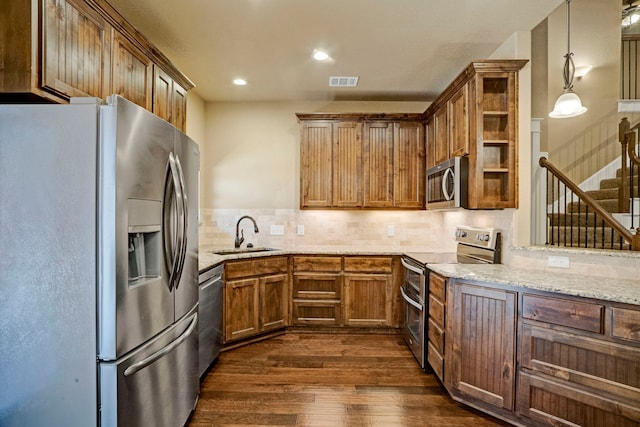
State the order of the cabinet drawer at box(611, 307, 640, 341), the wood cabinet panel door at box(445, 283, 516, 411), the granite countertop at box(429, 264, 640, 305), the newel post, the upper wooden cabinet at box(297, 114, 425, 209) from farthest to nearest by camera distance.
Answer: the upper wooden cabinet at box(297, 114, 425, 209), the newel post, the wood cabinet panel door at box(445, 283, 516, 411), the granite countertop at box(429, 264, 640, 305), the cabinet drawer at box(611, 307, 640, 341)

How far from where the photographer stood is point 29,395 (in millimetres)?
1403

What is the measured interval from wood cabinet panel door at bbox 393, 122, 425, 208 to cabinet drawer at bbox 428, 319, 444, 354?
5.22 feet

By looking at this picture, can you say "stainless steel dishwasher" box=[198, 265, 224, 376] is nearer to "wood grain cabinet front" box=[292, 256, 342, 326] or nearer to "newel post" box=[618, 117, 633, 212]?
"wood grain cabinet front" box=[292, 256, 342, 326]

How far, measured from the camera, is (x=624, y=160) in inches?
143

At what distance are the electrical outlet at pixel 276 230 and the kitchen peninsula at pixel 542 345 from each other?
7.28 ft

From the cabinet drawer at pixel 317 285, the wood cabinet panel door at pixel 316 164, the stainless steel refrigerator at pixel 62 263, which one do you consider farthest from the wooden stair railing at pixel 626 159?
the stainless steel refrigerator at pixel 62 263

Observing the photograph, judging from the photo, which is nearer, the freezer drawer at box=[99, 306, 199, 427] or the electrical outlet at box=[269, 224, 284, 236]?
the freezer drawer at box=[99, 306, 199, 427]

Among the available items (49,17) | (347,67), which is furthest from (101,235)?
(347,67)

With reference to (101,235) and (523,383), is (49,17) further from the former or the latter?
(523,383)

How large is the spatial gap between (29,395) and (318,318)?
2.64m

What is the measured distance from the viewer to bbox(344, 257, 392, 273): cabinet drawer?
3.68 m

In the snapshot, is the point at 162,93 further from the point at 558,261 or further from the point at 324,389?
the point at 558,261

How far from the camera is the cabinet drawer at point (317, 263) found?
3.71m

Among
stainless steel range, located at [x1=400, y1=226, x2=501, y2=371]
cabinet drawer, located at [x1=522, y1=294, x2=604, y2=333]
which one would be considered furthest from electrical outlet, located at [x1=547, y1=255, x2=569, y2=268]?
cabinet drawer, located at [x1=522, y1=294, x2=604, y2=333]
